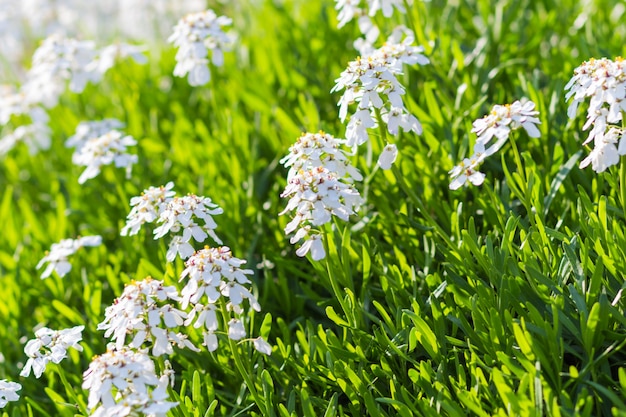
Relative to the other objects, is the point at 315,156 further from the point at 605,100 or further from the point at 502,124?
the point at 605,100

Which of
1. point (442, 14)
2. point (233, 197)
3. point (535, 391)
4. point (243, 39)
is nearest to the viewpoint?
point (535, 391)

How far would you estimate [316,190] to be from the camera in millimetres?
2463

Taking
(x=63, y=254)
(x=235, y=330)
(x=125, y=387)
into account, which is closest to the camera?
(x=125, y=387)

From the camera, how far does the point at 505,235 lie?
2.72 meters

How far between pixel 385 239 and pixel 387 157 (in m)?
0.78

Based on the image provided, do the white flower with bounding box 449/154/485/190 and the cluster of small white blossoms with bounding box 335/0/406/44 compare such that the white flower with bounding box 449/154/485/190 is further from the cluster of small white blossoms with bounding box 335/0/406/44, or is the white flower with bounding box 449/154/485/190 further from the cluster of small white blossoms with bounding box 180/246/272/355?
the cluster of small white blossoms with bounding box 335/0/406/44

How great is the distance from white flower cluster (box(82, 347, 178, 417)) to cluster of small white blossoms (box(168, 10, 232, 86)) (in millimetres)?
1799

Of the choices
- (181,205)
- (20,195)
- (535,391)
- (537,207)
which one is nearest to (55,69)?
(20,195)

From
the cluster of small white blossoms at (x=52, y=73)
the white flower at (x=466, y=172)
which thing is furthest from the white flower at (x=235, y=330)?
the cluster of small white blossoms at (x=52, y=73)

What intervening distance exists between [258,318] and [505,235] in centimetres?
107

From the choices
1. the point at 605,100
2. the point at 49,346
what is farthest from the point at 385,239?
the point at 49,346

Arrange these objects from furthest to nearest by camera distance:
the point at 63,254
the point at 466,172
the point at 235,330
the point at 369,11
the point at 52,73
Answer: the point at 52,73 → the point at 369,11 → the point at 63,254 → the point at 466,172 → the point at 235,330

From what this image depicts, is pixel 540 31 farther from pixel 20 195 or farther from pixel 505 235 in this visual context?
pixel 20 195

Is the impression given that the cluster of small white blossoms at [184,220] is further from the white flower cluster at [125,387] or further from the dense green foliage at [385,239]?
the white flower cluster at [125,387]
